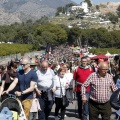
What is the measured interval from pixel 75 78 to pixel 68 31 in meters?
118

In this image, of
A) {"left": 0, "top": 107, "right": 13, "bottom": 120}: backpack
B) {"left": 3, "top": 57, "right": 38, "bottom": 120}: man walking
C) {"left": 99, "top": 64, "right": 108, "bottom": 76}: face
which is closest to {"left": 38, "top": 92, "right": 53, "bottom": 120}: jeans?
{"left": 3, "top": 57, "right": 38, "bottom": 120}: man walking

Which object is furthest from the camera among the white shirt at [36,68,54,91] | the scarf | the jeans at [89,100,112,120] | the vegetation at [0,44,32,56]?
the vegetation at [0,44,32,56]

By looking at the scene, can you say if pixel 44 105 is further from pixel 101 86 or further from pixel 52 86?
pixel 101 86

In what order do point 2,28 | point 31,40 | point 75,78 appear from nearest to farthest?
point 75,78
point 31,40
point 2,28

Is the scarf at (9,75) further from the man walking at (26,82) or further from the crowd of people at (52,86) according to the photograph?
the man walking at (26,82)

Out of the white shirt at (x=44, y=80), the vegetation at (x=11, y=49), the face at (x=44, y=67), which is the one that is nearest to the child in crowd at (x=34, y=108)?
the white shirt at (x=44, y=80)

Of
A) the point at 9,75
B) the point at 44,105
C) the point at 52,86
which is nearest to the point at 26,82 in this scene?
the point at 9,75

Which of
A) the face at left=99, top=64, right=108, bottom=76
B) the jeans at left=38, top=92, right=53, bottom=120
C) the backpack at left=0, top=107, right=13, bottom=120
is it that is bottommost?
the jeans at left=38, top=92, right=53, bottom=120

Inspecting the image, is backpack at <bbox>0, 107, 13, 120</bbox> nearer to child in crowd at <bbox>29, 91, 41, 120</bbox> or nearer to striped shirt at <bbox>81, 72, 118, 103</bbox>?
striped shirt at <bbox>81, 72, 118, 103</bbox>

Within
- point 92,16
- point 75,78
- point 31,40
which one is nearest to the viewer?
point 75,78

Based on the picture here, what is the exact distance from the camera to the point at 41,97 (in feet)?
30.2

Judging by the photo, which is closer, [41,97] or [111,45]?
[41,97]

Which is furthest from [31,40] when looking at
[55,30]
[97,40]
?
[97,40]

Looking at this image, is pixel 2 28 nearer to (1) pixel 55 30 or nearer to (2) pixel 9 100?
(1) pixel 55 30
